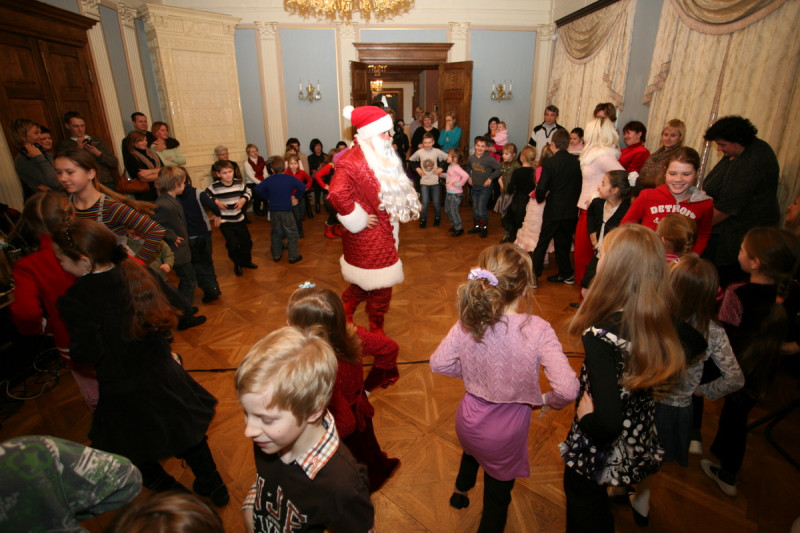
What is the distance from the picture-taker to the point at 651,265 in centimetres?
133

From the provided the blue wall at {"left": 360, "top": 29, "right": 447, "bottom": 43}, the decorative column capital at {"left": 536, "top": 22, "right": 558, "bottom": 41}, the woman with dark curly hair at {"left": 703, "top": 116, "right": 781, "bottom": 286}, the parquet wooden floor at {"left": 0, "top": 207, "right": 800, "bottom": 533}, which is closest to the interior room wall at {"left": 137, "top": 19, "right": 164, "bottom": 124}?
the blue wall at {"left": 360, "top": 29, "right": 447, "bottom": 43}

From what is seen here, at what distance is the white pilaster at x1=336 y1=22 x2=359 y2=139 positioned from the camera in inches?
325

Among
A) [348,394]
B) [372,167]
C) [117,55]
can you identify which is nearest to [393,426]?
[348,394]

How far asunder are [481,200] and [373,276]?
3739 mm

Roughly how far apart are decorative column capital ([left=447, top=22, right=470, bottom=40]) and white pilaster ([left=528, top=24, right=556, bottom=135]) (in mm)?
1547

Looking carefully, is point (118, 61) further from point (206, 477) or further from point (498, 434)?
point (498, 434)

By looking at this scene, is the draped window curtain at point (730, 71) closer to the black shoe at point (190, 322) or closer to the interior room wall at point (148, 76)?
the black shoe at point (190, 322)

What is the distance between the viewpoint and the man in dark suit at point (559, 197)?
3.94m

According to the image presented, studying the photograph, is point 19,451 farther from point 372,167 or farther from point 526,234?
point 526,234

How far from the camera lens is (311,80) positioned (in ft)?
27.9

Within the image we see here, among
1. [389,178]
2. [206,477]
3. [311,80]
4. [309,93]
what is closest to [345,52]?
[311,80]

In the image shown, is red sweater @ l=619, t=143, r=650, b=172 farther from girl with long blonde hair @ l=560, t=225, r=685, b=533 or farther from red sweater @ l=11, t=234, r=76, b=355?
red sweater @ l=11, t=234, r=76, b=355

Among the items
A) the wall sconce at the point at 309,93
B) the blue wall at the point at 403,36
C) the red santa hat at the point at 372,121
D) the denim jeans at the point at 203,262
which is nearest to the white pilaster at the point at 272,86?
the wall sconce at the point at 309,93

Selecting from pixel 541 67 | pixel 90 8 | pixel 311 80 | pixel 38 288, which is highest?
pixel 90 8
